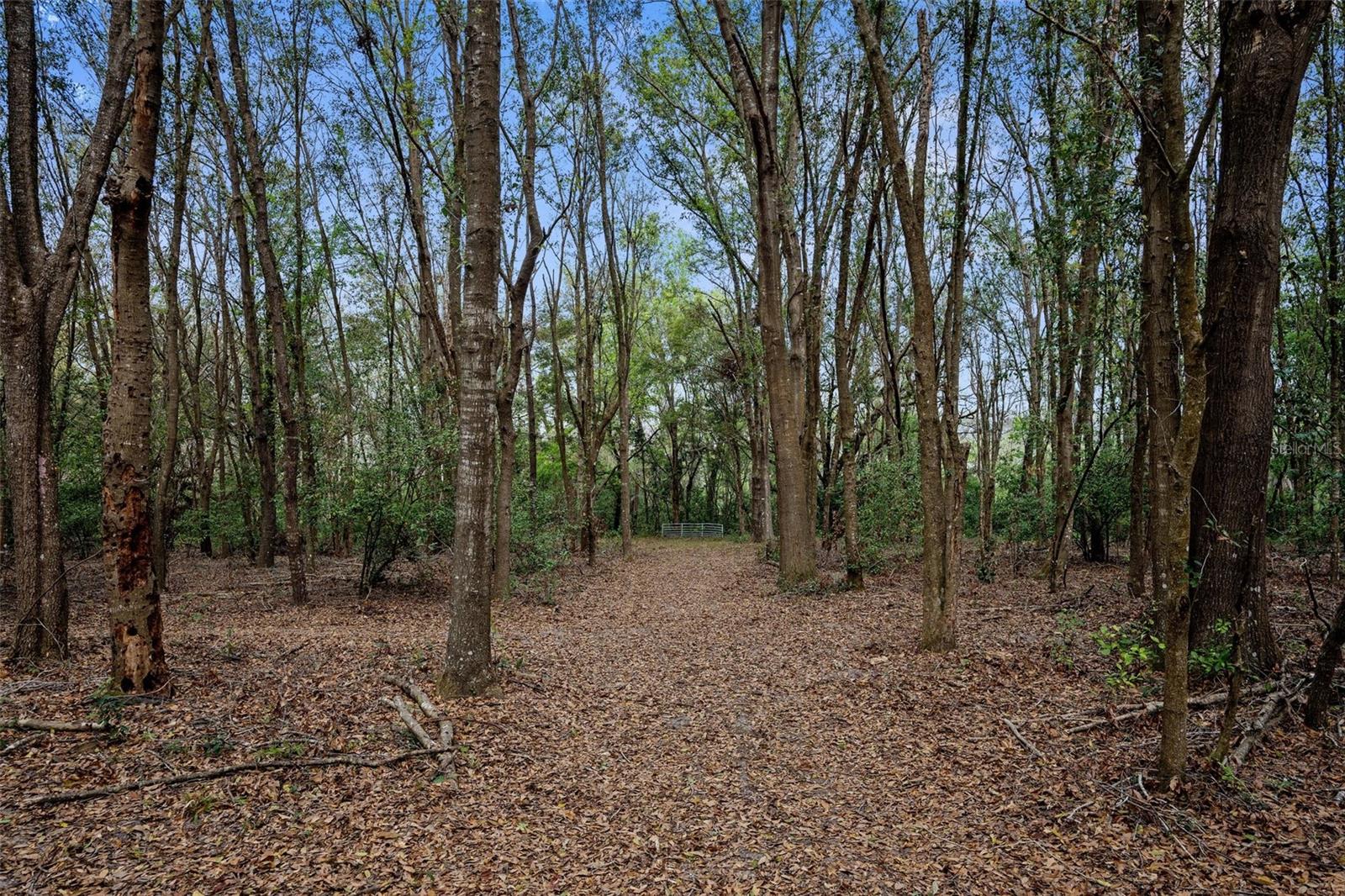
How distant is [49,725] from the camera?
4.04m

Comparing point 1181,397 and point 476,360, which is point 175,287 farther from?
point 1181,397

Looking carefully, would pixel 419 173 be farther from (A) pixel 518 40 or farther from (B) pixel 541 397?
(B) pixel 541 397

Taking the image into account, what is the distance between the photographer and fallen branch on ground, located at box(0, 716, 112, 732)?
13.2 ft

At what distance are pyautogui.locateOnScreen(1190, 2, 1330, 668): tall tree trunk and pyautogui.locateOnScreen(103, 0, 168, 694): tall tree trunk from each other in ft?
24.2

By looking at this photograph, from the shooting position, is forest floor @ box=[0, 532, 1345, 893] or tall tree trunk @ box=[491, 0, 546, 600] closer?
forest floor @ box=[0, 532, 1345, 893]

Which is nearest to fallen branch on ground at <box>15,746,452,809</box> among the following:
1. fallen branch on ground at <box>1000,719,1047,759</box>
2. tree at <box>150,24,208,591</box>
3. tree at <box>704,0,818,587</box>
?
fallen branch on ground at <box>1000,719,1047,759</box>

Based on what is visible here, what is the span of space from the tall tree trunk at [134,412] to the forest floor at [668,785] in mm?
507

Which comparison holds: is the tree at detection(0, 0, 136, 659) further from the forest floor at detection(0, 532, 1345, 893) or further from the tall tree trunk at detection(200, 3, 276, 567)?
the tall tree trunk at detection(200, 3, 276, 567)

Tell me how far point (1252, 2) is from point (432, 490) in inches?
427

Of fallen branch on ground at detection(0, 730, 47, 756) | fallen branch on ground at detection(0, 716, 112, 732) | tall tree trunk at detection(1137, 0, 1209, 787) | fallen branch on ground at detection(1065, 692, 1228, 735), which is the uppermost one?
tall tree trunk at detection(1137, 0, 1209, 787)

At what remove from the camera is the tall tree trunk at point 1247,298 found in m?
4.43

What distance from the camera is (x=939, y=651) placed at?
6.49 m

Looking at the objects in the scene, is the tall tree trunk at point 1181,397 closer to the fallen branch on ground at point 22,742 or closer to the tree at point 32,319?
the fallen branch on ground at point 22,742

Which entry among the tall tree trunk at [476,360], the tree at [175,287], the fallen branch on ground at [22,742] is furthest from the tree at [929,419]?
the tree at [175,287]
